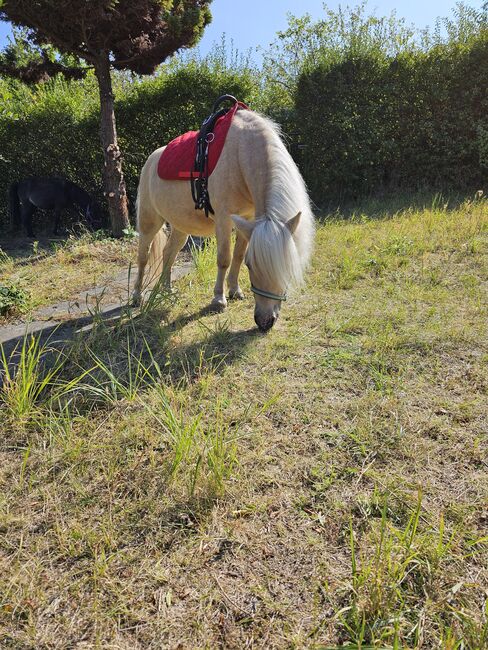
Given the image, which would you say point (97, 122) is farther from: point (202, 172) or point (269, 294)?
point (269, 294)

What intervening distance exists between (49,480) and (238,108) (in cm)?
340

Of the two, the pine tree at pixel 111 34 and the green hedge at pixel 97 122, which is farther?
the green hedge at pixel 97 122

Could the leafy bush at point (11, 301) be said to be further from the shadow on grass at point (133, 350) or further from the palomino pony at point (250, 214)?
the palomino pony at point (250, 214)

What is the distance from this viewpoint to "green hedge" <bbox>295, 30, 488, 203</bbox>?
8.27 m

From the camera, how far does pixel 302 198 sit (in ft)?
10.0

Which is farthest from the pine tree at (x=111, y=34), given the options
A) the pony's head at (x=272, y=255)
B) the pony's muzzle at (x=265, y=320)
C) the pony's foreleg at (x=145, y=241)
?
the pony's muzzle at (x=265, y=320)

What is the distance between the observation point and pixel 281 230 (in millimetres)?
2719

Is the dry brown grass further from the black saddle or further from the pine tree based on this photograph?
the black saddle

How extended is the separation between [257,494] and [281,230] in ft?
5.55

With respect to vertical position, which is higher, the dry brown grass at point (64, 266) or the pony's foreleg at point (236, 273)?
the pony's foreleg at point (236, 273)

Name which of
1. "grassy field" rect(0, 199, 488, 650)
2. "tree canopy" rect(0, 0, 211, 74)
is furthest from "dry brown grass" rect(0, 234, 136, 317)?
"tree canopy" rect(0, 0, 211, 74)

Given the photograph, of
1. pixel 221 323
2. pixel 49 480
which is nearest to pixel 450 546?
pixel 49 480

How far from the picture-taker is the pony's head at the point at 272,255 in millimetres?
2674

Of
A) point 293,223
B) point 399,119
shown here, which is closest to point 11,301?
point 293,223
